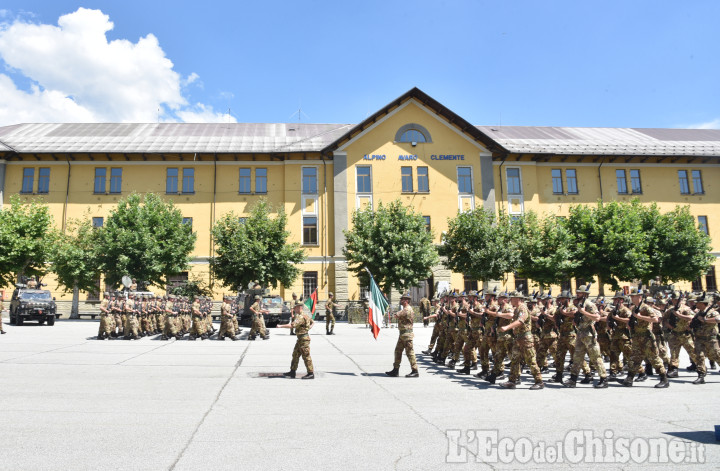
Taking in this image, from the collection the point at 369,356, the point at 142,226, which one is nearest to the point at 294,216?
the point at 142,226

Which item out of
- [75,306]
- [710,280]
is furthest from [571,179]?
[75,306]

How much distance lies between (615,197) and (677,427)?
35.5m

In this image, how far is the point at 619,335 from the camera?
11031 mm

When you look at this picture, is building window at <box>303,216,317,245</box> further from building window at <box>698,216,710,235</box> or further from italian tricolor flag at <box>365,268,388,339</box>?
building window at <box>698,216,710,235</box>

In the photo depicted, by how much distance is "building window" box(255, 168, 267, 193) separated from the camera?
3694cm

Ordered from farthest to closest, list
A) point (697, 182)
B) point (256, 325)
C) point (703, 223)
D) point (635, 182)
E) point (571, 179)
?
point (697, 182), point (635, 182), point (571, 179), point (703, 223), point (256, 325)

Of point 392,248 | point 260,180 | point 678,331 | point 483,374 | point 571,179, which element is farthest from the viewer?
point 571,179

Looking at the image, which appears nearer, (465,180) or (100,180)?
(100,180)

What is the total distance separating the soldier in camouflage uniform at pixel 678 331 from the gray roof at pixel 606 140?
26810 millimetres

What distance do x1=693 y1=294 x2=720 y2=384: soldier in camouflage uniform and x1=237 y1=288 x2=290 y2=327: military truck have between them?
2027cm

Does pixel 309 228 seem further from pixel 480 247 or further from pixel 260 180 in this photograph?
pixel 480 247

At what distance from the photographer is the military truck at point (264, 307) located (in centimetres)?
2692

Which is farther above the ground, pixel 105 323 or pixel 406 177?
pixel 406 177

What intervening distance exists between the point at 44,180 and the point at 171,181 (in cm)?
884
